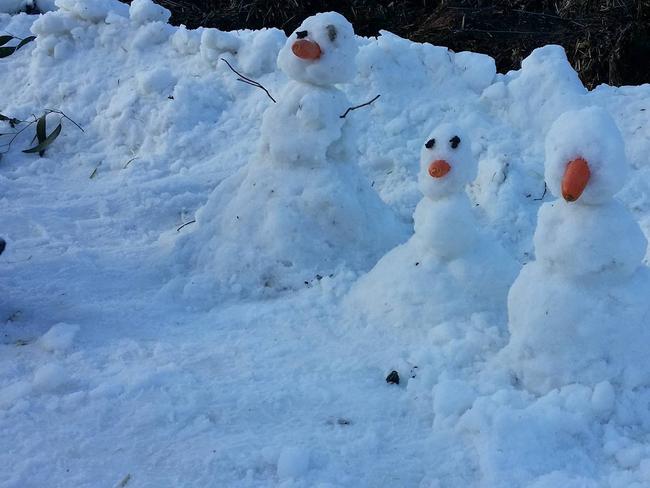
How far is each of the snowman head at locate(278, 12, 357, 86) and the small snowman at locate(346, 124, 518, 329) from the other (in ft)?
2.07

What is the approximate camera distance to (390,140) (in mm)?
4152

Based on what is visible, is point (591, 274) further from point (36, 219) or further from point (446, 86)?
point (36, 219)

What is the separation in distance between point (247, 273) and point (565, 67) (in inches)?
82.4

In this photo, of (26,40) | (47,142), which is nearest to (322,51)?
(47,142)

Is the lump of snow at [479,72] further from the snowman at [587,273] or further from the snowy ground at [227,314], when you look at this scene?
the snowman at [587,273]

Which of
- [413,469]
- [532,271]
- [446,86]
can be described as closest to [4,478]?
[413,469]

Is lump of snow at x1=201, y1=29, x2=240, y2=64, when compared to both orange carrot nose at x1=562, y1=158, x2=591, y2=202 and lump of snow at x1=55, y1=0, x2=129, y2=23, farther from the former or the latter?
orange carrot nose at x1=562, y1=158, x2=591, y2=202

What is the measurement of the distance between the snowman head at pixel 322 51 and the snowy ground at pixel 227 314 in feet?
2.67

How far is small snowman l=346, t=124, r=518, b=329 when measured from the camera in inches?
108

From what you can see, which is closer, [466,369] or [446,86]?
[466,369]

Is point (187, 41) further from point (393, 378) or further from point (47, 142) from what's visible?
point (393, 378)

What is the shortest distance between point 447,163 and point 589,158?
61cm

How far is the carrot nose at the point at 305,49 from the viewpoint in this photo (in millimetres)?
3148

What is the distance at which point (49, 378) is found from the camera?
2.45 meters
